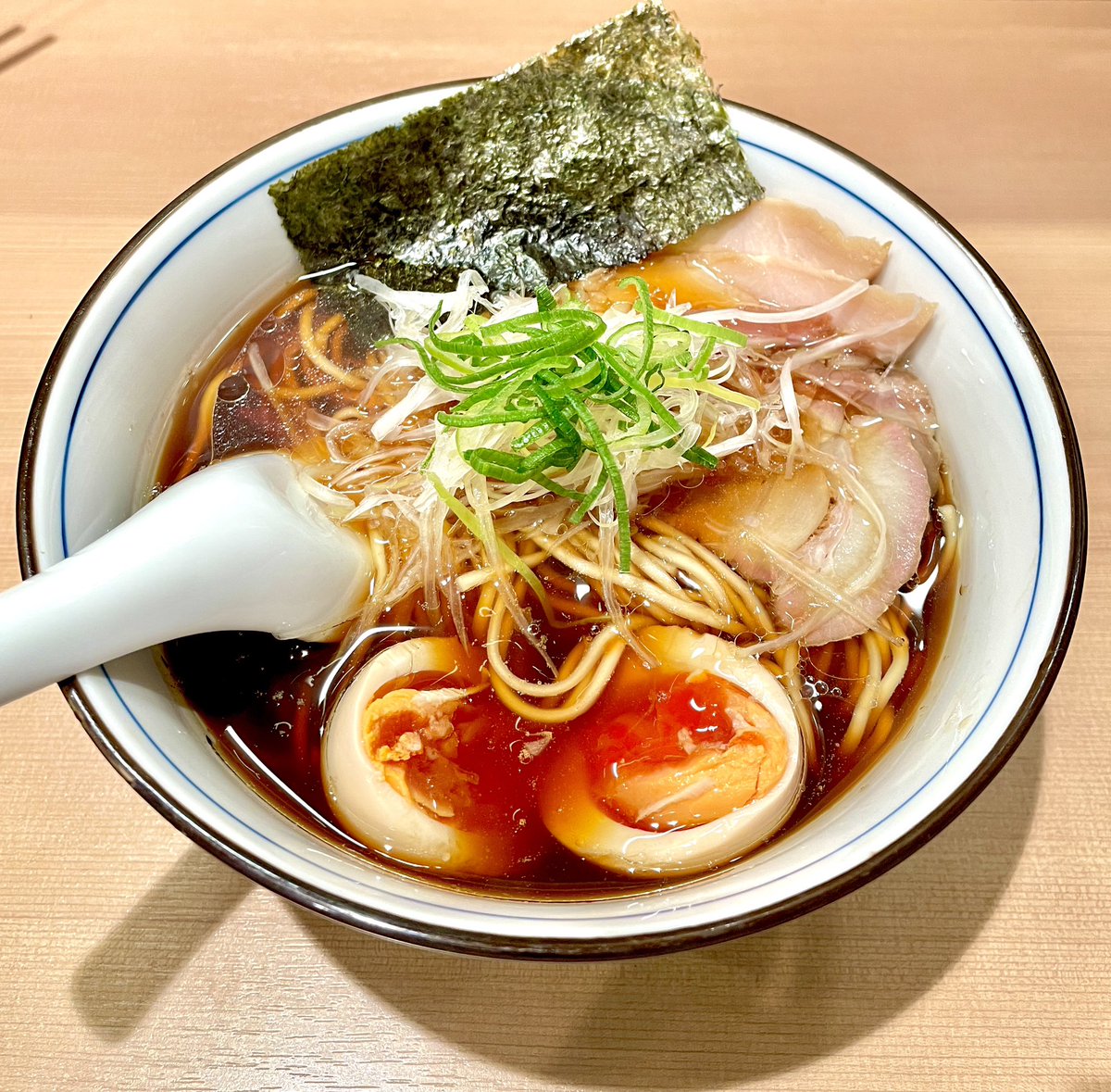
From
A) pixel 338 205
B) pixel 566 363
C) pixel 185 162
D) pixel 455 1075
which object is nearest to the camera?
pixel 455 1075

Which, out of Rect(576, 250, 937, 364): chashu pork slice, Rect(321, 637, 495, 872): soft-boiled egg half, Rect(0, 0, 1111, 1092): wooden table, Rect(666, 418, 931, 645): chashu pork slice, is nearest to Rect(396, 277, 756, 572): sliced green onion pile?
Rect(666, 418, 931, 645): chashu pork slice

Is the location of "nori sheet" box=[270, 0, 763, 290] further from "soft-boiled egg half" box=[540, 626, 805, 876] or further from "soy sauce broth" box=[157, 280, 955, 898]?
"soft-boiled egg half" box=[540, 626, 805, 876]

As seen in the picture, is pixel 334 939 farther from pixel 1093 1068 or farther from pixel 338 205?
pixel 338 205

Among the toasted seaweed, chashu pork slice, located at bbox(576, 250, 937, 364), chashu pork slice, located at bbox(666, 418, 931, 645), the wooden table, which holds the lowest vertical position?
the wooden table

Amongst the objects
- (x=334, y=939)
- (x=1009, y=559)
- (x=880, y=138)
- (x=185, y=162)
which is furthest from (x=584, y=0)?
(x=334, y=939)

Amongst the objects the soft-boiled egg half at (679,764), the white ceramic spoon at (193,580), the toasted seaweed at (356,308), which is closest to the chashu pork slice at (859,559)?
the soft-boiled egg half at (679,764)

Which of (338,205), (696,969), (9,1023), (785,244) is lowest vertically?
(696,969)
